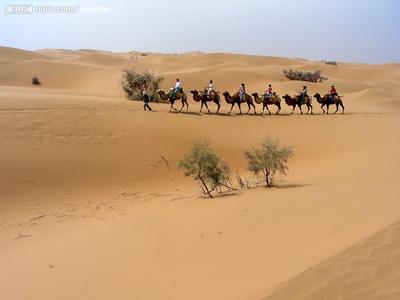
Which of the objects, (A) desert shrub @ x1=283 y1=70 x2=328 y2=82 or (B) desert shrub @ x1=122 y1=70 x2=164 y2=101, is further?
(A) desert shrub @ x1=283 y1=70 x2=328 y2=82

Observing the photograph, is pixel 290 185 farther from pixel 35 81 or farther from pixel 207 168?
pixel 35 81

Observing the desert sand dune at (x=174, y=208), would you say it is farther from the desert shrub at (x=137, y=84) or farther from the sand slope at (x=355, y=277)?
the desert shrub at (x=137, y=84)

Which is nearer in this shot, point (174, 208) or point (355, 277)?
point (355, 277)

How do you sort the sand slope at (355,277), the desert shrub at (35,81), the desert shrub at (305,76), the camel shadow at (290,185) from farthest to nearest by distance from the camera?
1. the desert shrub at (305,76)
2. the desert shrub at (35,81)
3. the camel shadow at (290,185)
4. the sand slope at (355,277)

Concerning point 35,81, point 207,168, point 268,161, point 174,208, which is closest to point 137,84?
point 207,168

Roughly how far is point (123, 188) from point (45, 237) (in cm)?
466

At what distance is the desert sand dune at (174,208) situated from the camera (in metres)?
6.24

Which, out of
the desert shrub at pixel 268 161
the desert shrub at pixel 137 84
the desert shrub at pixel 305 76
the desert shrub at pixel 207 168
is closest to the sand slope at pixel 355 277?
the desert shrub at pixel 268 161

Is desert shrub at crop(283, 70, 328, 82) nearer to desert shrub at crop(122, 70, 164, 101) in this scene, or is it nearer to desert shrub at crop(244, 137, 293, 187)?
desert shrub at crop(122, 70, 164, 101)

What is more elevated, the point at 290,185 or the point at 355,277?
the point at 355,277

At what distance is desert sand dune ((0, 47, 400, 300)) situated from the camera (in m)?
6.24

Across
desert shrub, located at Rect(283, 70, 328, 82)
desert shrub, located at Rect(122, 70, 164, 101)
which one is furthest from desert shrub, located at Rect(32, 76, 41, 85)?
desert shrub, located at Rect(283, 70, 328, 82)

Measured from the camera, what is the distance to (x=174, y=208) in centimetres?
1155

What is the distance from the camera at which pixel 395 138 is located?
2145 centimetres
